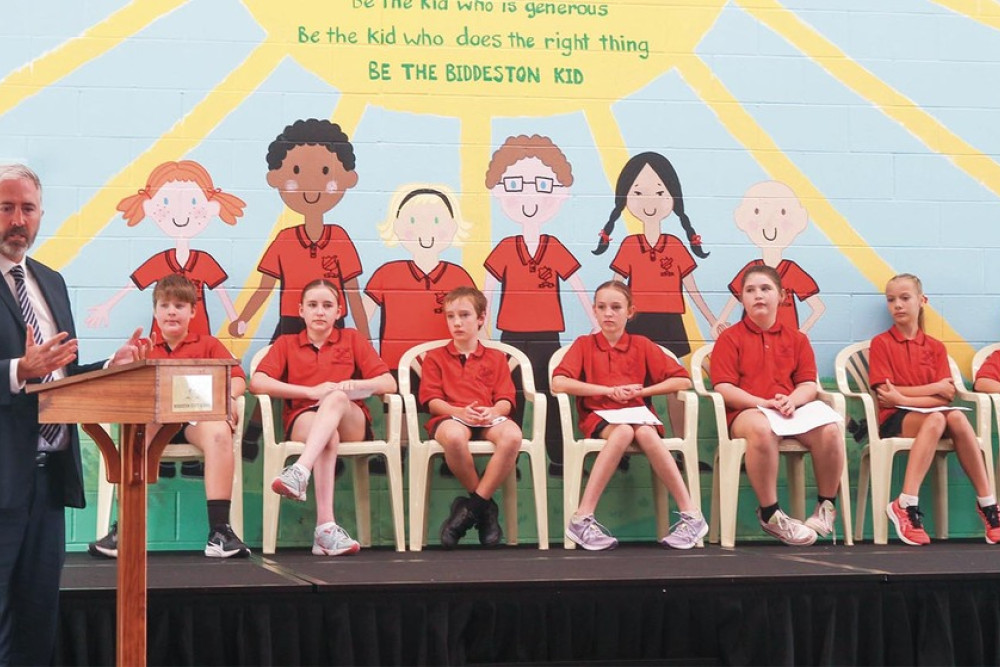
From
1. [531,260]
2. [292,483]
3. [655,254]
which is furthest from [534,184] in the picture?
[292,483]

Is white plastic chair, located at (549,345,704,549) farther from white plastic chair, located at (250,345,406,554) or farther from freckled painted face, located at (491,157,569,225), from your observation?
freckled painted face, located at (491,157,569,225)

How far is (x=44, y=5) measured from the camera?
15.6ft

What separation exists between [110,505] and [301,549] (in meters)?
0.74

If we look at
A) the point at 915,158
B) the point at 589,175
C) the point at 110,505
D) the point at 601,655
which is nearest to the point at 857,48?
the point at 915,158

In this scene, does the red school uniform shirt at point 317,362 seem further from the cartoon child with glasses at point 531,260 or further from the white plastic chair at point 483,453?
the cartoon child with glasses at point 531,260

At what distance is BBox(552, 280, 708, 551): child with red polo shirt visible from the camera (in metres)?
4.49

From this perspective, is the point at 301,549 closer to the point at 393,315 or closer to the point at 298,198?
the point at 393,315

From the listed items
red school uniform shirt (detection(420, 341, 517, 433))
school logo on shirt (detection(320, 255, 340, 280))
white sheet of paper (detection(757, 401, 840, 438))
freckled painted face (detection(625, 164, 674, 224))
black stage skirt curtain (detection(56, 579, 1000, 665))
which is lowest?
black stage skirt curtain (detection(56, 579, 1000, 665))

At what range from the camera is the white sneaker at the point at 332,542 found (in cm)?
429

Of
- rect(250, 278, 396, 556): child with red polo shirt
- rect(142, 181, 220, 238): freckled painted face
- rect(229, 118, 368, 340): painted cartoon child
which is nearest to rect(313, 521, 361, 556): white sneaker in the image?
rect(250, 278, 396, 556): child with red polo shirt

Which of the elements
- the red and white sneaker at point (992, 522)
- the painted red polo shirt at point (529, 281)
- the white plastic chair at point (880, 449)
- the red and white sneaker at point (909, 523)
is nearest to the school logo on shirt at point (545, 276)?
the painted red polo shirt at point (529, 281)

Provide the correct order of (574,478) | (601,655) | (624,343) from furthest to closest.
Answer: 1. (624,343)
2. (574,478)
3. (601,655)

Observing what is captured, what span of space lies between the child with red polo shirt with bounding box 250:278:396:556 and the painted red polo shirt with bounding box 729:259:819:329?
1.70 m

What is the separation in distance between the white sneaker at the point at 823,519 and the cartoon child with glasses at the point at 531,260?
1.08 m
